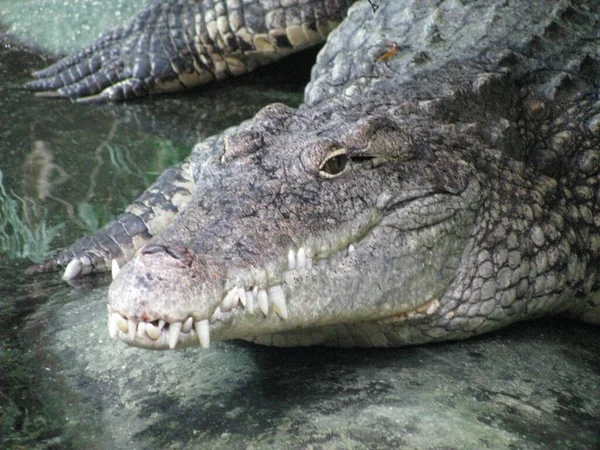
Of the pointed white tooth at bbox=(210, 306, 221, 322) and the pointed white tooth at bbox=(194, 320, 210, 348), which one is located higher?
the pointed white tooth at bbox=(210, 306, 221, 322)

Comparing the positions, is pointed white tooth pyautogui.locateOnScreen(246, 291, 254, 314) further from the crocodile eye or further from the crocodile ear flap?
the crocodile ear flap

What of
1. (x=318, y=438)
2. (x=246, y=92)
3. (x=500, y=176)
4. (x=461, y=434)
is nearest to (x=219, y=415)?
(x=318, y=438)

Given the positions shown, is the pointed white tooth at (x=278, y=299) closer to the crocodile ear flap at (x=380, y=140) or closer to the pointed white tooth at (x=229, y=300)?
the pointed white tooth at (x=229, y=300)

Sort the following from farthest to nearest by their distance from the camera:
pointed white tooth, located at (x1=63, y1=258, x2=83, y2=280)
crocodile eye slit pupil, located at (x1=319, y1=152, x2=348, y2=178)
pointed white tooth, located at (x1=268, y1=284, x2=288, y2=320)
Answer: pointed white tooth, located at (x1=63, y1=258, x2=83, y2=280) < crocodile eye slit pupil, located at (x1=319, y1=152, x2=348, y2=178) < pointed white tooth, located at (x1=268, y1=284, x2=288, y2=320)

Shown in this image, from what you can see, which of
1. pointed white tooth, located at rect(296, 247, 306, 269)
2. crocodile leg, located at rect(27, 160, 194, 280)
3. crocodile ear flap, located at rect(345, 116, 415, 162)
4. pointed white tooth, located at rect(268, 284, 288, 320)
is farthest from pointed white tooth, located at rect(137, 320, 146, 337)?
crocodile leg, located at rect(27, 160, 194, 280)

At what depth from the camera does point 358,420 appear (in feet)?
7.30

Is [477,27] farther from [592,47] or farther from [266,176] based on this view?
[266,176]

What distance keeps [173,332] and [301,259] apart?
17.1 inches

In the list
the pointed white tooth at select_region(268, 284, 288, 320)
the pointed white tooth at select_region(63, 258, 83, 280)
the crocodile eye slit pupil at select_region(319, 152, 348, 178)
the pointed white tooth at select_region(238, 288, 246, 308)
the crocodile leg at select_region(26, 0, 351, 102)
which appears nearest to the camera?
the pointed white tooth at select_region(238, 288, 246, 308)

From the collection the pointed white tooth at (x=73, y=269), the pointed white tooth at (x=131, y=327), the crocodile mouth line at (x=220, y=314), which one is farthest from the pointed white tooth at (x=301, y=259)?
the pointed white tooth at (x=73, y=269)

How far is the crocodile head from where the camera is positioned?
82.0 inches

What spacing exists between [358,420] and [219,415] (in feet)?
1.15

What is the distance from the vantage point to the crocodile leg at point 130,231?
3.61m

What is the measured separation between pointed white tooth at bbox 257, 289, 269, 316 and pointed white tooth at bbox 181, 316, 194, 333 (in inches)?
8.5
